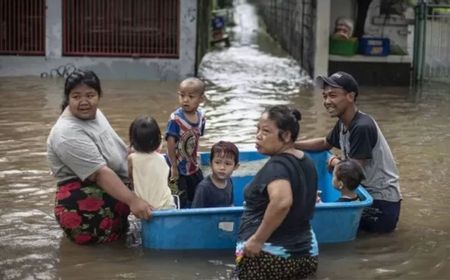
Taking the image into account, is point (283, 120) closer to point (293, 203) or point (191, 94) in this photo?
point (293, 203)

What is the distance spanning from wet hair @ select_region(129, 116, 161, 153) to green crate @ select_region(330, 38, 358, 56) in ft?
40.3

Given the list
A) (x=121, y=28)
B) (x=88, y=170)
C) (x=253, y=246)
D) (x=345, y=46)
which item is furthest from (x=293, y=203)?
(x=121, y=28)

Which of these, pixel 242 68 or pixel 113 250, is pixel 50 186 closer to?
pixel 113 250

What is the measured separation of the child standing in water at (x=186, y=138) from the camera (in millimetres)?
6367

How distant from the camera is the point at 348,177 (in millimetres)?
5996

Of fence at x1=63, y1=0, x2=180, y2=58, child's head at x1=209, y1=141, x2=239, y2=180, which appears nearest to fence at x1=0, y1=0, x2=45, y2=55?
fence at x1=63, y1=0, x2=180, y2=58

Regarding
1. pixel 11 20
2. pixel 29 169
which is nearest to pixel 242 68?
pixel 11 20

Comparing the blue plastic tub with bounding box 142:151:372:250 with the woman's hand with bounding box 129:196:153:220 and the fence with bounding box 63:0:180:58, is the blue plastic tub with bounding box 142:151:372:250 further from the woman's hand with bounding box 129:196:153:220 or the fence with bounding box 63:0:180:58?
the fence with bounding box 63:0:180:58

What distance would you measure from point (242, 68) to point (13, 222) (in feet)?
47.6

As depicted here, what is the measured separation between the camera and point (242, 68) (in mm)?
20734

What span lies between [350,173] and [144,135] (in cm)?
157

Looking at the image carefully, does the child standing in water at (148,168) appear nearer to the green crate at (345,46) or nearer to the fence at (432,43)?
the green crate at (345,46)

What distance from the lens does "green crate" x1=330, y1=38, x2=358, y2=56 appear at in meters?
17.5

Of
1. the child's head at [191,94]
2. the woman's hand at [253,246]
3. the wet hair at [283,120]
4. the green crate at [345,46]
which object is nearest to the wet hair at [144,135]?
the child's head at [191,94]
